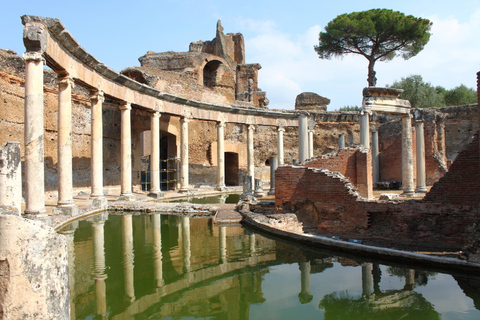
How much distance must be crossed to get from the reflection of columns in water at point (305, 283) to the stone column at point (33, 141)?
571cm

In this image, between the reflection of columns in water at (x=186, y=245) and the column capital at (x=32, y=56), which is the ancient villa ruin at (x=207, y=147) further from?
the reflection of columns in water at (x=186, y=245)

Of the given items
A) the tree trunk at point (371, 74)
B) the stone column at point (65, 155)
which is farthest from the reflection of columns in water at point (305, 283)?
the tree trunk at point (371, 74)

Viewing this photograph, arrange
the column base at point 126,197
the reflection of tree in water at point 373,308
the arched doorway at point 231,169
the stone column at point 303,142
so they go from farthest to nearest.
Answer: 1. the arched doorway at point 231,169
2. the stone column at point 303,142
3. the column base at point 126,197
4. the reflection of tree in water at point 373,308

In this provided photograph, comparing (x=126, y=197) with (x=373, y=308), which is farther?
(x=126, y=197)

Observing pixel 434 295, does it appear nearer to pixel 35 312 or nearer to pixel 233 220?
pixel 35 312

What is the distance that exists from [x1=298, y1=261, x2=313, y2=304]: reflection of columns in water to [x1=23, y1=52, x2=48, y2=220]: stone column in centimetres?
571

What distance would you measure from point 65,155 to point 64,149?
17 centimetres

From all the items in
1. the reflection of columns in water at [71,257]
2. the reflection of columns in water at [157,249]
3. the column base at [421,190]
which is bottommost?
the reflection of columns in water at [157,249]

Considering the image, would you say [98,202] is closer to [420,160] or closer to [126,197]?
[126,197]

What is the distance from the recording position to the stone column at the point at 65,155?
34.2ft

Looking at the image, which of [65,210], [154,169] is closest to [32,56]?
[65,210]

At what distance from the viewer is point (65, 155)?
1068 cm

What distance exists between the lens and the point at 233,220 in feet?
34.2

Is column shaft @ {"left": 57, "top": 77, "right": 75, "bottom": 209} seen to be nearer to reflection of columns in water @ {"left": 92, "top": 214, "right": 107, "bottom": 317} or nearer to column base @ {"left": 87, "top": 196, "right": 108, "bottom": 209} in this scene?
reflection of columns in water @ {"left": 92, "top": 214, "right": 107, "bottom": 317}
